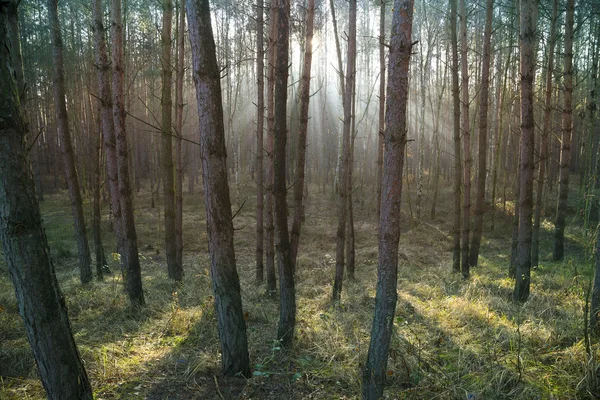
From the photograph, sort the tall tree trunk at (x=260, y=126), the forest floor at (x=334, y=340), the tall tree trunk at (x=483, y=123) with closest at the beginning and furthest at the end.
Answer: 1. the forest floor at (x=334, y=340)
2. the tall tree trunk at (x=260, y=126)
3. the tall tree trunk at (x=483, y=123)

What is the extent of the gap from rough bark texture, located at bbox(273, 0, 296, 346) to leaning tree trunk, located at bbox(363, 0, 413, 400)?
1498mm

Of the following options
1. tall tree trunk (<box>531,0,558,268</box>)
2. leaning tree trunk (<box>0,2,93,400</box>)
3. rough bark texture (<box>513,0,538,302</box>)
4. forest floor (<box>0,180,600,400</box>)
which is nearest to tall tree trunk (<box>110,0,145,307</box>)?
forest floor (<box>0,180,600,400</box>)

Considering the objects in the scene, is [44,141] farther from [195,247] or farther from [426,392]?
[426,392]

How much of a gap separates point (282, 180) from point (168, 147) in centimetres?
399

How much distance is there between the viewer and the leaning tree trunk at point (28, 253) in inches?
91.7

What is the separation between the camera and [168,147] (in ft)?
24.7

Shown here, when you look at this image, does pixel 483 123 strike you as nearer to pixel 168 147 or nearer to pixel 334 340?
pixel 334 340

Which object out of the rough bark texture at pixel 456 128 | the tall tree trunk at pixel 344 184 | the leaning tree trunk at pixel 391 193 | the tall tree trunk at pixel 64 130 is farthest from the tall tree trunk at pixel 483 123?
the tall tree trunk at pixel 64 130

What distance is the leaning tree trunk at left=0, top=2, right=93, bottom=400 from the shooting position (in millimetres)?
2330

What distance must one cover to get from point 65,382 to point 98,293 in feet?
13.8

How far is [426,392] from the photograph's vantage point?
3406 millimetres

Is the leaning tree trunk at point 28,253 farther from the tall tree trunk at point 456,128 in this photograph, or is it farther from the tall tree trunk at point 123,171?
the tall tree trunk at point 456,128

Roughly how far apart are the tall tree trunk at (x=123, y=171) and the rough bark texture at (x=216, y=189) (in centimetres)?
285

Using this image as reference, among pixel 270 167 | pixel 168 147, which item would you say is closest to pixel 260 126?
pixel 270 167
